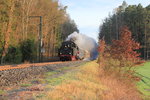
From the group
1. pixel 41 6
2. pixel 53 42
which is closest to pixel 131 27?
pixel 53 42

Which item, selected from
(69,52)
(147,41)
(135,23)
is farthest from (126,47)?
(135,23)

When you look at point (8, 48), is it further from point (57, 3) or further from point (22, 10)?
point (57, 3)

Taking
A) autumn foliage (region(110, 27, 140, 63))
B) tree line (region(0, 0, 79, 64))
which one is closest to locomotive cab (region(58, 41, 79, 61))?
tree line (region(0, 0, 79, 64))

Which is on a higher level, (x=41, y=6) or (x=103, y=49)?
(x=41, y=6)

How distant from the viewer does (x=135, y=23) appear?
3556 inches

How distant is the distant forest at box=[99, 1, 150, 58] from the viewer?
83125mm

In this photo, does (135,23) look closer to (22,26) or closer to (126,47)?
(22,26)

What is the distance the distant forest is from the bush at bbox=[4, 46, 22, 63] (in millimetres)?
46171

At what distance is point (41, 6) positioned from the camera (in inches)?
2101

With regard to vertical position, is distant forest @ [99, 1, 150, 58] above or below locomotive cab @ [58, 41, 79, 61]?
above

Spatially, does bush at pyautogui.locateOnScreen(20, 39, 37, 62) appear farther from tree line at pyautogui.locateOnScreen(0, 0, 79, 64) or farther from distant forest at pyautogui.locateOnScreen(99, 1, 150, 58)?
distant forest at pyautogui.locateOnScreen(99, 1, 150, 58)

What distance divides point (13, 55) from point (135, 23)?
60.9 m

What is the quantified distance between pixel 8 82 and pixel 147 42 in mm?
71720

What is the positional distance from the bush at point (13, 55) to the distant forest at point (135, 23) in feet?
151
